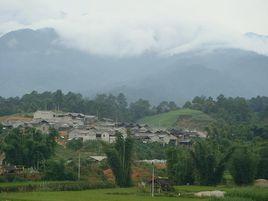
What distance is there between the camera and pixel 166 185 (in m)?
42.4

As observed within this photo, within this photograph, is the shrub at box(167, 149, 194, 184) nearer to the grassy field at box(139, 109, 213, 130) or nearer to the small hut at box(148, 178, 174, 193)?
the small hut at box(148, 178, 174, 193)

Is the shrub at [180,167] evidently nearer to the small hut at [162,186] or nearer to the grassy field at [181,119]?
the small hut at [162,186]

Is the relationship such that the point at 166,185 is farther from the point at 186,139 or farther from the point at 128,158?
the point at 186,139

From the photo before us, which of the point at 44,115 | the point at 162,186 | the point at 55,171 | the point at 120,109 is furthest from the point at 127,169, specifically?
Answer: the point at 120,109

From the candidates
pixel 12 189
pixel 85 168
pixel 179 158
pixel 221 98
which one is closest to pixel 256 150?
pixel 179 158

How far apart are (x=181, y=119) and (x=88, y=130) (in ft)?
117

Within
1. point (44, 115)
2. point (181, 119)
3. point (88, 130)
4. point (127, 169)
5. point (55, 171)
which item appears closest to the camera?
point (55, 171)

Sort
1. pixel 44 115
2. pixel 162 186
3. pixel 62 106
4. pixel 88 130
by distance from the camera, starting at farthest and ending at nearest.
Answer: pixel 62 106 < pixel 44 115 < pixel 88 130 < pixel 162 186

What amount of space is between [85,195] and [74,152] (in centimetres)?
2785

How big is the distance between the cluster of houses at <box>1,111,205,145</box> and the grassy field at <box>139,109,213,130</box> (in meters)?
12.7

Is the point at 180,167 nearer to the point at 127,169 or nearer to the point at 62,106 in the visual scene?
the point at 127,169

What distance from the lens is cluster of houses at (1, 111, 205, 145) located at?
78500 millimetres

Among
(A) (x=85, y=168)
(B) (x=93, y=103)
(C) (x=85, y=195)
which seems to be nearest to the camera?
(C) (x=85, y=195)

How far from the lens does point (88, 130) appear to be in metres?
80.0
